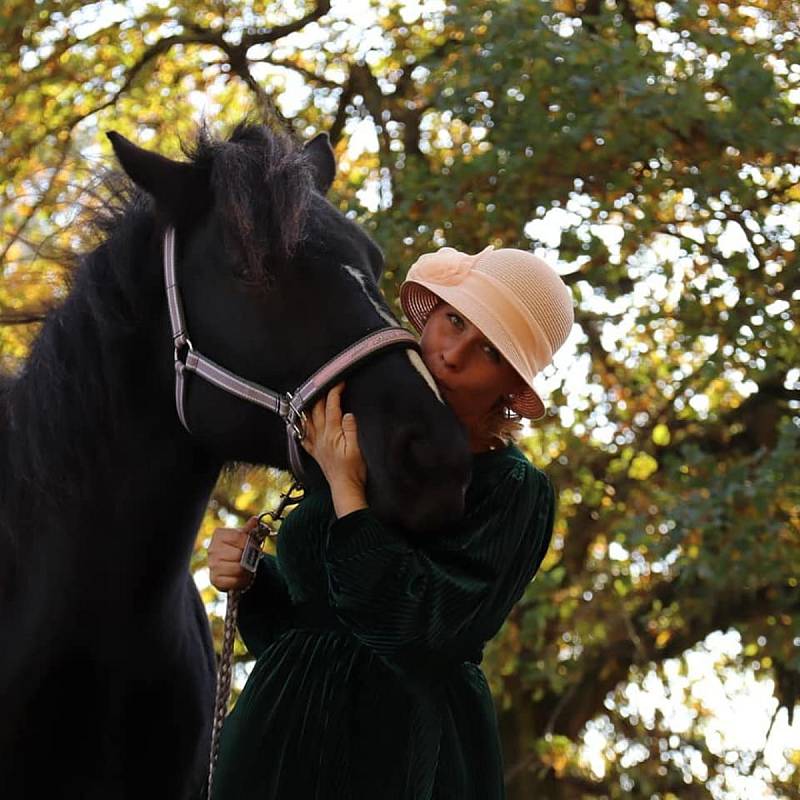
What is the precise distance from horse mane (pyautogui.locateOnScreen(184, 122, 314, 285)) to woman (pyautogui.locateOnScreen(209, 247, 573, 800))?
0.71 feet

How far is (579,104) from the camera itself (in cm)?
485

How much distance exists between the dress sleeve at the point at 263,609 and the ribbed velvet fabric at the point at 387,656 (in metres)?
0.15

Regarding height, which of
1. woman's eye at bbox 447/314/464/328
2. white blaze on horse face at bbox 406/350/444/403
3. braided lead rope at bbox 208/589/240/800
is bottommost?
braided lead rope at bbox 208/589/240/800

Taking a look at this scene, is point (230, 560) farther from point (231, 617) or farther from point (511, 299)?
point (511, 299)

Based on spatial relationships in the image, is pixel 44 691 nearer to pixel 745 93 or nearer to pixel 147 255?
pixel 147 255

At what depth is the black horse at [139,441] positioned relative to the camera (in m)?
2.12

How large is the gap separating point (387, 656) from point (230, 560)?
1.16 ft

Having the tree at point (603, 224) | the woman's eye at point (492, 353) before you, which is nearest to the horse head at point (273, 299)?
the woman's eye at point (492, 353)

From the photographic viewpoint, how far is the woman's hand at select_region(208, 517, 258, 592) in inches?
84.0

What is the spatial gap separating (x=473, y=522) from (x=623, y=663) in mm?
4346

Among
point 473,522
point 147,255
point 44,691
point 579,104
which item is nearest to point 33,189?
point 147,255

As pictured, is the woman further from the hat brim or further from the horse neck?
the horse neck

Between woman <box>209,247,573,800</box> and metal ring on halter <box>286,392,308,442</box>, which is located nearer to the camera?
woman <box>209,247,573,800</box>

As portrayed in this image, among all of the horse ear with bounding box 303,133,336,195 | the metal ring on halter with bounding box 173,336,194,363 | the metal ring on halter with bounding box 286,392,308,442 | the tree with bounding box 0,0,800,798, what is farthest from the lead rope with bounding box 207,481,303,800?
the tree with bounding box 0,0,800,798
